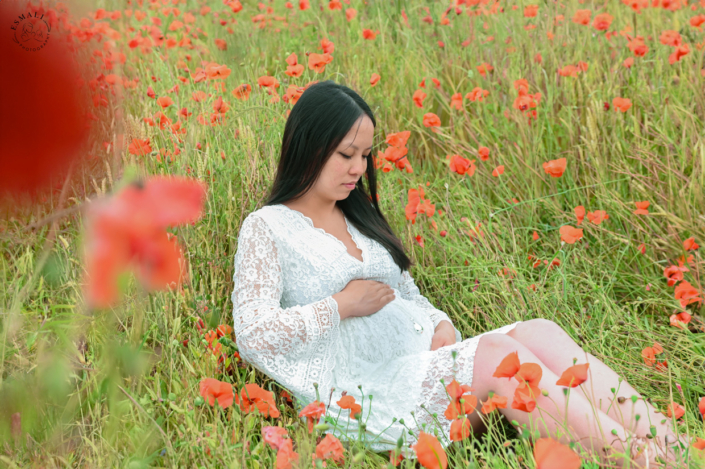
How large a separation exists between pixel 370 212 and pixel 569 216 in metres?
0.85

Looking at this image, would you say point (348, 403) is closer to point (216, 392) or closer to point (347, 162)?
point (216, 392)

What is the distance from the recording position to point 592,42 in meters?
3.27

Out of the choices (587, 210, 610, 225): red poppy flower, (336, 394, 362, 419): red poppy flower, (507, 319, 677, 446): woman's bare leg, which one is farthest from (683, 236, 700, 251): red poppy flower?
(336, 394, 362, 419): red poppy flower

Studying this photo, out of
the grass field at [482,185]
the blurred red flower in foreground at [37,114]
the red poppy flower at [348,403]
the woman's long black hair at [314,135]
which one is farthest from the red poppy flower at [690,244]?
the blurred red flower in foreground at [37,114]

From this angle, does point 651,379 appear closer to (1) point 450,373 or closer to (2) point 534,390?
(1) point 450,373

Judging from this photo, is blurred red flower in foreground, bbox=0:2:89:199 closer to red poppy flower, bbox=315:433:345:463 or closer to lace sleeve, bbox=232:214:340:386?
red poppy flower, bbox=315:433:345:463

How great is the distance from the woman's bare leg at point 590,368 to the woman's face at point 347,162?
0.66 meters

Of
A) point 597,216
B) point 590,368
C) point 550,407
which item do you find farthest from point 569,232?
point 550,407

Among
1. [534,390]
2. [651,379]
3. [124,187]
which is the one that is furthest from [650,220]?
[124,187]

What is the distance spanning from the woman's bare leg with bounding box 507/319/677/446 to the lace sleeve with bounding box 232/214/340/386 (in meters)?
0.57

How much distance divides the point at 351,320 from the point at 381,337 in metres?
0.11

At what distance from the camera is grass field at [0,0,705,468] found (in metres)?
1.61

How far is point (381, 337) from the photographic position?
188 cm

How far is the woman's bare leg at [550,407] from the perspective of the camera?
4.55 feet
